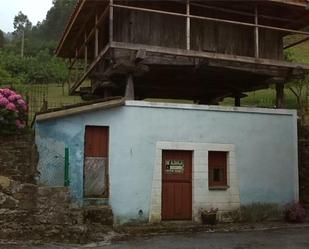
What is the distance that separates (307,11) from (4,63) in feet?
124

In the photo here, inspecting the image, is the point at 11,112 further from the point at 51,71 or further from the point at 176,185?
the point at 51,71

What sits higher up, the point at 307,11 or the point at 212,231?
the point at 307,11

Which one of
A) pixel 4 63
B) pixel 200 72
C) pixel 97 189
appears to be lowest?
pixel 97 189

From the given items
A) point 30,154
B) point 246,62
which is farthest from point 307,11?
point 30,154

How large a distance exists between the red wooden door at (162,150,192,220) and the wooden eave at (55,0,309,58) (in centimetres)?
484

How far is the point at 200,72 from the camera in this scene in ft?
54.1

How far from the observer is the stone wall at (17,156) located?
16.0 meters

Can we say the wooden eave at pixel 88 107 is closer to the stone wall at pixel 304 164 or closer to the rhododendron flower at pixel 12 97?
the rhododendron flower at pixel 12 97

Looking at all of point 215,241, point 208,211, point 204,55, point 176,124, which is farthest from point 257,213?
point 204,55

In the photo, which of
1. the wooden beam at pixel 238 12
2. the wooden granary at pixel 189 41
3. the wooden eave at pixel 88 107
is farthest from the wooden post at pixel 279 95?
the wooden eave at pixel 88 107

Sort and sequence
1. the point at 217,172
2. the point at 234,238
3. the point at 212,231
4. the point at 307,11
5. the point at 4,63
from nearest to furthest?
the point at 234,238, the point at 212,231, the point at 217,172, the point at 307,11, the point at 4,63

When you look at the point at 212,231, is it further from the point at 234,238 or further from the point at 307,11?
the point at 307,11

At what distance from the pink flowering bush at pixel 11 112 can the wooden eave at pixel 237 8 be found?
3109 millimetres

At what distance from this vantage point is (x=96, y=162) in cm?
1440
